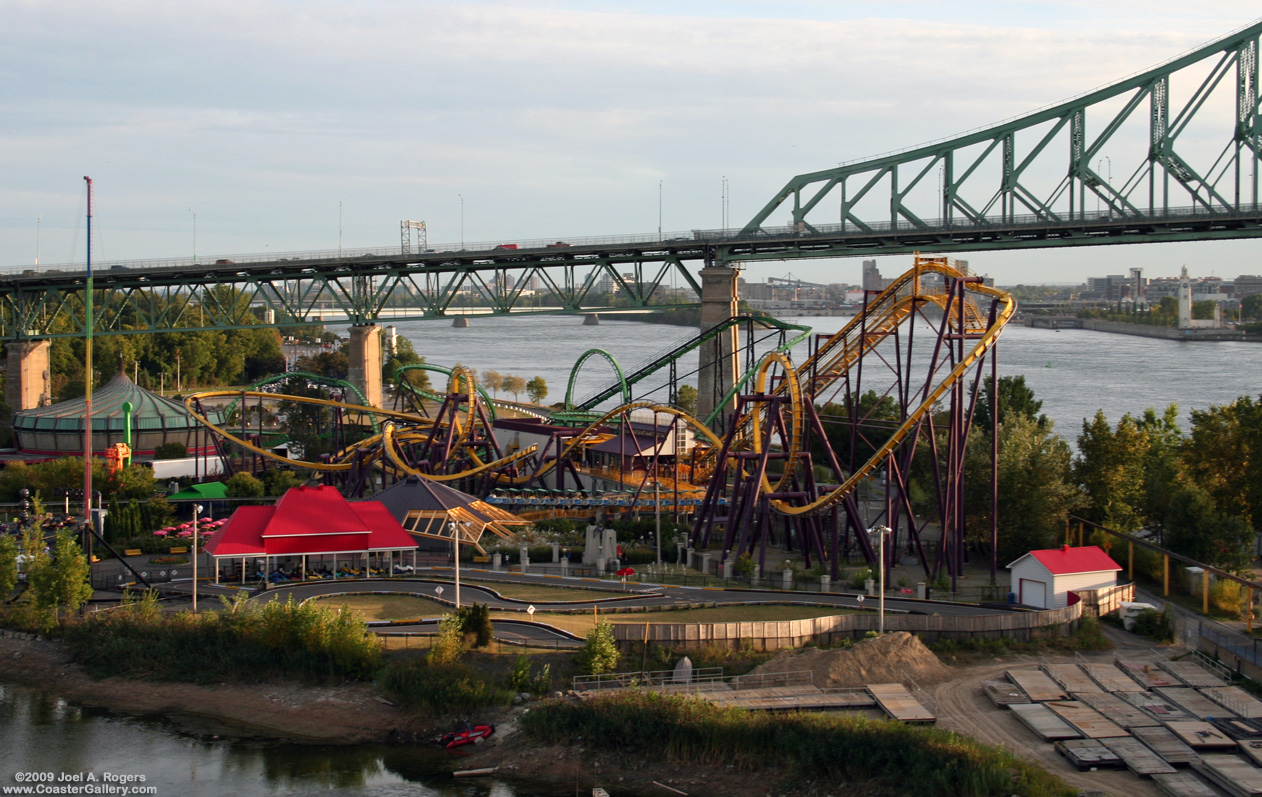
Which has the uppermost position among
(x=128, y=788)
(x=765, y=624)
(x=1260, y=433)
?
(x=1260, y=433)

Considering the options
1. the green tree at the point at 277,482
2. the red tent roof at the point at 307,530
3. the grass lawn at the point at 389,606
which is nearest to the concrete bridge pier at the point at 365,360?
the green tree at the point at 277,482

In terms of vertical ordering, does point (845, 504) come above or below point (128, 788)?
above

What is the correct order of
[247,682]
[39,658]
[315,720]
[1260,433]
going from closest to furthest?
[315,720] → [247,682] → [39,658] → [1260,433]

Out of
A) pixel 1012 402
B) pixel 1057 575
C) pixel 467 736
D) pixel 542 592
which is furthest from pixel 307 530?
pixel 1012 402

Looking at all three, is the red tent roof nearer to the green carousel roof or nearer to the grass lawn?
the grass lawn

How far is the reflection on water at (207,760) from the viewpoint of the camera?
31.7 meters

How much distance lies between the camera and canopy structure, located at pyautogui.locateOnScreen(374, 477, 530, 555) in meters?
51.8

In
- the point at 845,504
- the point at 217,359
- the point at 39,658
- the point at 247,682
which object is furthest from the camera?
the point at 217,359

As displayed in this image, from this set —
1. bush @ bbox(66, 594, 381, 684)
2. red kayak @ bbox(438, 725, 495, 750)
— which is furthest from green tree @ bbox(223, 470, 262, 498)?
red kayak @ bbox(438, 725, 495, 750)

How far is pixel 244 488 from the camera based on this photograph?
206 feet

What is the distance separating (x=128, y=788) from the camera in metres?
31.1

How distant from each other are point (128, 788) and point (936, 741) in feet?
62.8

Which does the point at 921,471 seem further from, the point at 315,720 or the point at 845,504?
the point at 315,720

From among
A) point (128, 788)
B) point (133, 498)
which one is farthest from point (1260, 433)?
point (133, 498)
